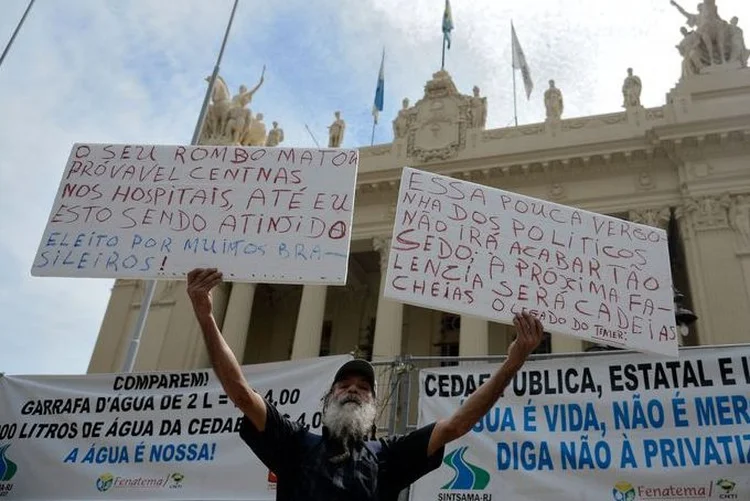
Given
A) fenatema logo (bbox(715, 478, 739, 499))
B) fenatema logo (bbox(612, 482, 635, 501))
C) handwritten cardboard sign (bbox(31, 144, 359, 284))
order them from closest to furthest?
1. fenatema logo (bbox(715, 478, 739, 499))
2. fenatema logo (bbox(612, 482, 635, 501))
3. handwritten cardboard sign (bbox(31, 144, 359, 284))

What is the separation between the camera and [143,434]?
5.97 meters

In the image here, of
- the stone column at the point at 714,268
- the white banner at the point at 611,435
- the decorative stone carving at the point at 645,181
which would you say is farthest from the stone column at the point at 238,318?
the white banner at the point at 611,435

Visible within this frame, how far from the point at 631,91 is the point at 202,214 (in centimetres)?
1930

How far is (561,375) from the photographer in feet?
17.8

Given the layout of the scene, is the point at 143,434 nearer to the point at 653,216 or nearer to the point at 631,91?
the point at 653,216

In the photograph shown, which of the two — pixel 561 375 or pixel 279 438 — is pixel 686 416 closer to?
pixel 561 375

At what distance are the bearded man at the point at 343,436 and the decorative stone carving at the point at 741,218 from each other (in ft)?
54.1

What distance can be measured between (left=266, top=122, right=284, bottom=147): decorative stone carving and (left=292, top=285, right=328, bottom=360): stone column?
6828 millimetres

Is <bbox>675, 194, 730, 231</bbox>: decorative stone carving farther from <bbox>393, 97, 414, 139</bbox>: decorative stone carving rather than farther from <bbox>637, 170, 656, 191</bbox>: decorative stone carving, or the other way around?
<bbox>393, 97, 414, 139</bbox>: decorative stone carving

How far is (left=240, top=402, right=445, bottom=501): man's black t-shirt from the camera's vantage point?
2.64 meters

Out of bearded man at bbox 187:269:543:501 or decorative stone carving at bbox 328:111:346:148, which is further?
decorative stone carving at bbox 328:111:346:148

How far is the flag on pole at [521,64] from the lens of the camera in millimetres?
26781

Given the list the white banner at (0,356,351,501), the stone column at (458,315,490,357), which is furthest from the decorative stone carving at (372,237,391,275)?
the white banner at (0,356,351,501)

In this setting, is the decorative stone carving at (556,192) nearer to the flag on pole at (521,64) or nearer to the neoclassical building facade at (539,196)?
the neoclassical building facade at (539,196)
